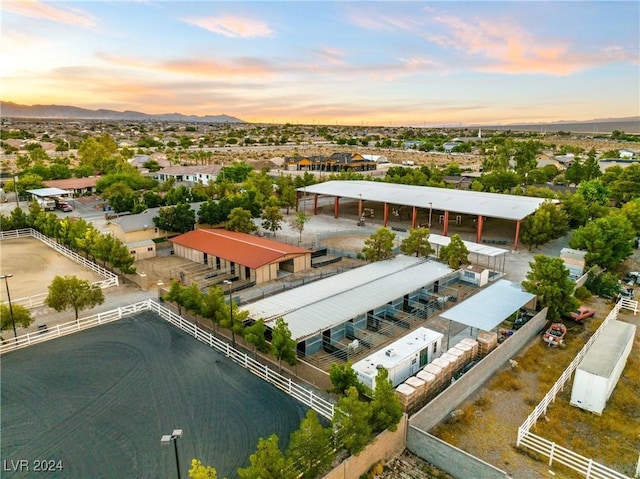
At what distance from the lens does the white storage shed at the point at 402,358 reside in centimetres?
1972

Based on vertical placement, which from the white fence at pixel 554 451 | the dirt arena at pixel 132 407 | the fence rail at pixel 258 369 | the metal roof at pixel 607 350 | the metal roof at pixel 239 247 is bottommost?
the white fence at pixel 554 451

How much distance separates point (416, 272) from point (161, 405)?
66.0 feet

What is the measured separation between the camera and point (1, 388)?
18.5 metres

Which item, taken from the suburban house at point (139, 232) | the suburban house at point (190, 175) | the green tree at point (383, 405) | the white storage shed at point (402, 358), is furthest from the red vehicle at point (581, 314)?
the suburban house at point (190, 175)

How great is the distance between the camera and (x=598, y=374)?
1917 cm

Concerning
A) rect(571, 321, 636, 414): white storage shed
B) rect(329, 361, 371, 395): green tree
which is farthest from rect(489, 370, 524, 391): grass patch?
rect(329, 361, 371, 395): green tree

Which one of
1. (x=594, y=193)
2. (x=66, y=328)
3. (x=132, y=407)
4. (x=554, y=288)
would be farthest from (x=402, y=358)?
(x=594, y=193)

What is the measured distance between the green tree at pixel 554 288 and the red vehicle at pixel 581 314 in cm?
159

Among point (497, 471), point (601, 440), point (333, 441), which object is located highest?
point (333, 441)

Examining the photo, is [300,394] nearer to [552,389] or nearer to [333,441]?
[333,441]

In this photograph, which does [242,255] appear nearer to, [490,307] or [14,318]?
[14,318]

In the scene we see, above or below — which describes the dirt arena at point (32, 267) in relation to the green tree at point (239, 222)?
below

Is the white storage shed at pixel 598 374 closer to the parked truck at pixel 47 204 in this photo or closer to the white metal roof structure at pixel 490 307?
the white metal roof structure at pixel 490 307

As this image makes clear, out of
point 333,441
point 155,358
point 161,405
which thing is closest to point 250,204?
point 155,358
